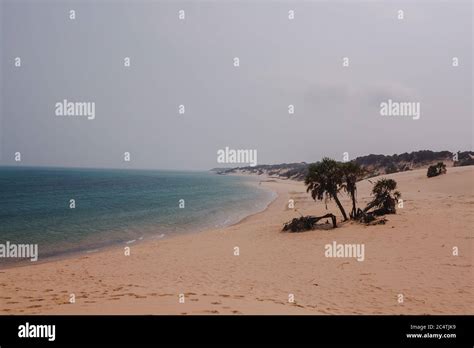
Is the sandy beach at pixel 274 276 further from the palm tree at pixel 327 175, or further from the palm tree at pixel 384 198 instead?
the palm tree at pixel 327 175

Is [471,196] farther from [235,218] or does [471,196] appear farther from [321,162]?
[235,218]

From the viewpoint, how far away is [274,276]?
13.1 meters

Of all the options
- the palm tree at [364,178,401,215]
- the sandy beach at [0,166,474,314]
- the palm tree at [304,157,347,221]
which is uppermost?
the palm tree at [304,157,347,221]

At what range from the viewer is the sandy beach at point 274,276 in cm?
923

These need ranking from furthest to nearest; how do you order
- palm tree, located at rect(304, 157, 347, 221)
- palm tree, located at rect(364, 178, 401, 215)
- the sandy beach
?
palm tree, located at rect(364, 178, 401, 215) < palm tree, located at rect(304, 157, 347, 221) < the sandy beach

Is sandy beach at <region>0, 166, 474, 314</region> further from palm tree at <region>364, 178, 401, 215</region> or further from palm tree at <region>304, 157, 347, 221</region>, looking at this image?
palm tree at <region>304, 157, 347, 221</region>

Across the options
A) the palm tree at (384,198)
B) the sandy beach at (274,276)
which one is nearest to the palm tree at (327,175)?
the sandy beach at (274,276)

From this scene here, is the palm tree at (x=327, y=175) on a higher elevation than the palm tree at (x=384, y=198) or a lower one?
higher

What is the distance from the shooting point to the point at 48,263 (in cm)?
1923

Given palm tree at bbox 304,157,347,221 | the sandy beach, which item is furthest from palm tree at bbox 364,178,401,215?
palm tree at bbox 304,157,347,221

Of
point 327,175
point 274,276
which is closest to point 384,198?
point 327,175

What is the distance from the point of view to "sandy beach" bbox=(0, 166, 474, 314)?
30.3 ft

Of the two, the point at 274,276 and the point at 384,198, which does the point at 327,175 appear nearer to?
the point at 384,198

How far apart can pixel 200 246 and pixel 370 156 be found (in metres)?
101
